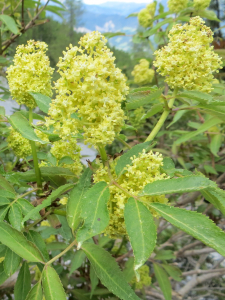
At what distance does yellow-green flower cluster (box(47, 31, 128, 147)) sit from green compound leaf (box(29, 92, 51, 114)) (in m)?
0.11

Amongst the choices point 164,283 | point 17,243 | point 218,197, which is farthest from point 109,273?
point 164,283

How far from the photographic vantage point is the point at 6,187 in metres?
0.78

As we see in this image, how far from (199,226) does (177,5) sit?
1.68 meters

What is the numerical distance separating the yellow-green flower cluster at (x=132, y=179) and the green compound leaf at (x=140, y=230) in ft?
0.21

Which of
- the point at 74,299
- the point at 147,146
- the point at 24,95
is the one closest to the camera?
the point at 147,146

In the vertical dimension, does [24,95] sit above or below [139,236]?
above

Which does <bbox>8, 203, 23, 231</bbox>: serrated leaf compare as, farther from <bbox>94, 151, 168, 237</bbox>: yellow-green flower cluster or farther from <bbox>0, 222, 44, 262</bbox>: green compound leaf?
<bbox>94, 151, 168, 237</bbox>: yellow-green flower cluster

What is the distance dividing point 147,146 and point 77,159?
0.28 m

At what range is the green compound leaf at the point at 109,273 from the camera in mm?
626

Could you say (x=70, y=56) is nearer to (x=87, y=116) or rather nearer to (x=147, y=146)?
(x=87, y=116)

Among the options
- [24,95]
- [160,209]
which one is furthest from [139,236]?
[24,95]

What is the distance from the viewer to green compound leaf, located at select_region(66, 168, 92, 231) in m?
0.67

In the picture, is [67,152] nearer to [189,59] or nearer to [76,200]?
[76,200]

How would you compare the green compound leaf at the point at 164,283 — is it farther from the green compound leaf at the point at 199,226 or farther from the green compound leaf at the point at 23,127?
the green compound leaf at the point at 23,127
